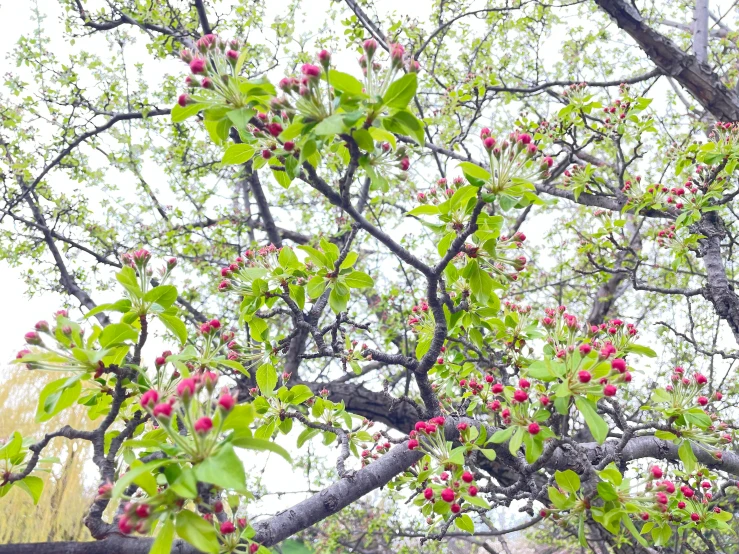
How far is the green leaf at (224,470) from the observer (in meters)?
0.85

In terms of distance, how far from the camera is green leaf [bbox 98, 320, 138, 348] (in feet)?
4.09

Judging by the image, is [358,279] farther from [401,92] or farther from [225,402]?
[225,402]

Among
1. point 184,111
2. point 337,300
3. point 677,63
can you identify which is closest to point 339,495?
point 337,300

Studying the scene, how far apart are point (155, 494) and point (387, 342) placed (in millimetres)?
4971

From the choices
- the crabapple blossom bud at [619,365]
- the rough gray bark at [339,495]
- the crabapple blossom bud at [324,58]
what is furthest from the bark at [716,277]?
the crabapple blossom bud at [324,58]

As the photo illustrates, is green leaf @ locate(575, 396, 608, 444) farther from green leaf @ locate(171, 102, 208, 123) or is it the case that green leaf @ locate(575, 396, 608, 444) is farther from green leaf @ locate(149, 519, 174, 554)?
green leaf @ locate(171, 102, 208, 123)

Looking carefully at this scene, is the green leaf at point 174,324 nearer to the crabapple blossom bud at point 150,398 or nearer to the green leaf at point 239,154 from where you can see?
Result: the crabapple blossom bud at point 150,398

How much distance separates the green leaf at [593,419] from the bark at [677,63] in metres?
4.03

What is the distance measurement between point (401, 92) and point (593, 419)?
997mm

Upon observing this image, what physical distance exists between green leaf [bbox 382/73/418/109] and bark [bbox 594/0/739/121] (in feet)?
12.8

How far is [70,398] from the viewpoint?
4.14ft

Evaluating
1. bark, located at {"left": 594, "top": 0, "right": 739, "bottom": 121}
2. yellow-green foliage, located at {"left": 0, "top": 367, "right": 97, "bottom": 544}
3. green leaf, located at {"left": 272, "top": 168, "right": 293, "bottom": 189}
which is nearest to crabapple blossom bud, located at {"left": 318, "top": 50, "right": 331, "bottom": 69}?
green leaf, located at {"left": 272, "top": 168, "right": 293, "bottom": 189}

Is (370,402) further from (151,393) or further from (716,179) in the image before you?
(151,393)

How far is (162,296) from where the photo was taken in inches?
55.1
